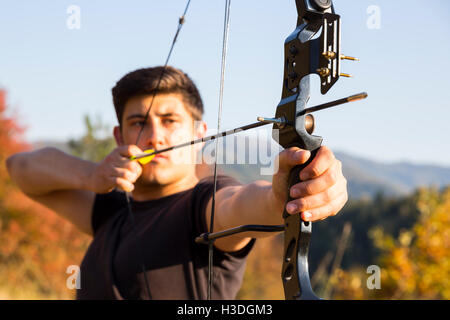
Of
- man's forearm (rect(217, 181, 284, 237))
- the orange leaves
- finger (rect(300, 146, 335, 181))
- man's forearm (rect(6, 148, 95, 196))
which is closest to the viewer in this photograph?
finger (rect(300, 146, 335, 181))

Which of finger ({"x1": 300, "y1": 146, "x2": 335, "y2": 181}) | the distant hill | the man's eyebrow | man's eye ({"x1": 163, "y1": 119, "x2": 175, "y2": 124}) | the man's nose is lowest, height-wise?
the distant hill

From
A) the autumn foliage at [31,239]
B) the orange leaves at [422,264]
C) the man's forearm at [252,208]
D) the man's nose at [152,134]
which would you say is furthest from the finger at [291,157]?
the autumn foliage at [31,239]

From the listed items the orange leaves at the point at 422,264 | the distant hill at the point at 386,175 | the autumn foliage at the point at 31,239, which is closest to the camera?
the orange leaves at the point at 422,264

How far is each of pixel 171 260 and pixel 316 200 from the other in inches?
32.0

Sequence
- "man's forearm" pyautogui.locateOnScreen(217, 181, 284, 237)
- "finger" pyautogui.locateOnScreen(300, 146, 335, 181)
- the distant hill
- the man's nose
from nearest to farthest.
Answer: "finger" pyautogui.locateOnScreen(300, 146, 335, 181)
"man's forearm" pyautogui.locateOnScreen(217, 181, 284, 237)
the man's nose
the distant hill

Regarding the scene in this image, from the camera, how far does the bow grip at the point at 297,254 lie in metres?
0.96

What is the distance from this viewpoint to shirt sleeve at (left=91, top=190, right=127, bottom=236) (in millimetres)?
2205

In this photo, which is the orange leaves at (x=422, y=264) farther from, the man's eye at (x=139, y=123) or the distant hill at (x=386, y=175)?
the distant hill at (x=386, y=175)

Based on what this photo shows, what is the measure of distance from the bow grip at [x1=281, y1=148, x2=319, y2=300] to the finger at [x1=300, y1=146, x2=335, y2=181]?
0.05 feet

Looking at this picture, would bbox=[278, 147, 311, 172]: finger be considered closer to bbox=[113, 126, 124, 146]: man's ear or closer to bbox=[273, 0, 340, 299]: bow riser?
bbox=[273, 0, 340, 299]: bow riser

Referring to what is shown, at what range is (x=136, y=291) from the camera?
1657 millimetres

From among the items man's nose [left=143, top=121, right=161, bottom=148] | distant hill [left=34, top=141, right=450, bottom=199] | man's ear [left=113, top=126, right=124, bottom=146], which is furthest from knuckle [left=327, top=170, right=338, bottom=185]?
distant hill [left=34, top=141, right=450, bottom=199]

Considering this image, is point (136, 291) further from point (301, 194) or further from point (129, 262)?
point (301, 194)
